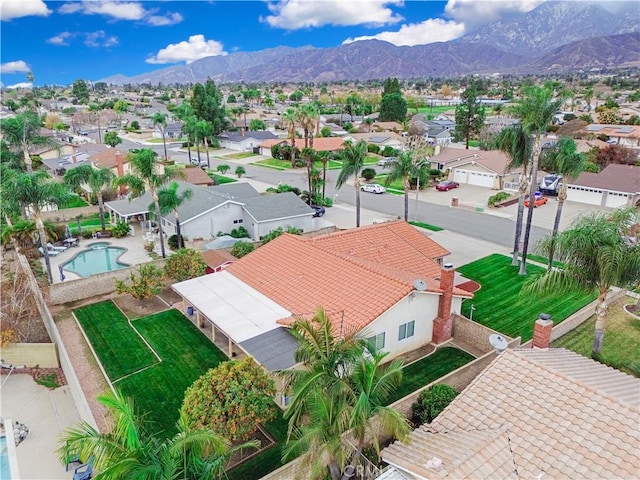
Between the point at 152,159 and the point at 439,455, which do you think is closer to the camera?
the point at 439,455

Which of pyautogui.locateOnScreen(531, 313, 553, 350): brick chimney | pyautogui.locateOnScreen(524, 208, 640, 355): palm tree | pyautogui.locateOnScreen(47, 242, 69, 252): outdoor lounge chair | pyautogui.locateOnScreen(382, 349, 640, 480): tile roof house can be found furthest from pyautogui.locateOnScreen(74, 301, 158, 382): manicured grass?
pyautogui.locateOnScreen(524, 208, 640, 355): palm tree

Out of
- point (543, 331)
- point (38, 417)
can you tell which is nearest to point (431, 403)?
point (543, 331)

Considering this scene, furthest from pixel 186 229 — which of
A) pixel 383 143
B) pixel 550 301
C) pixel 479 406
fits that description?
pixel 383 143

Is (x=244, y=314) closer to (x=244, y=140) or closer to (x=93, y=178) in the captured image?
(x=93, y=178)

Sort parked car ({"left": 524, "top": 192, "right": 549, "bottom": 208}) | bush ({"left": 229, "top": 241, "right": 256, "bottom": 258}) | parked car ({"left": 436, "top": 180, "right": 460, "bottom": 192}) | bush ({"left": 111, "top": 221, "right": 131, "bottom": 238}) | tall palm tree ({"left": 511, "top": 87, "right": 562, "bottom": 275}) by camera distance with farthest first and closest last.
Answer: parked car ({"left": 436, "top": 180, "right": 460, "bottom": 192}), parked car ({"left": 524, "top": 192, "right": 549, "bottom": 208}), bush ({"left": 111, "top": 221, "right": 131, "bottom": 238}), bush ({"left": 229, "top": 241, "right": 256, "bottom": 258}), tall palm tree ({"left": 511, "top": 87, "right": 562, "bottom": 275})

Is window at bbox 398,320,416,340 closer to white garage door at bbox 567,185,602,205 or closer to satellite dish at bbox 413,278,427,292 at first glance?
satellite dish at bbox 413,278,427,292

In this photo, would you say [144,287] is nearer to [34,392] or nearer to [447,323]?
[34,392]
